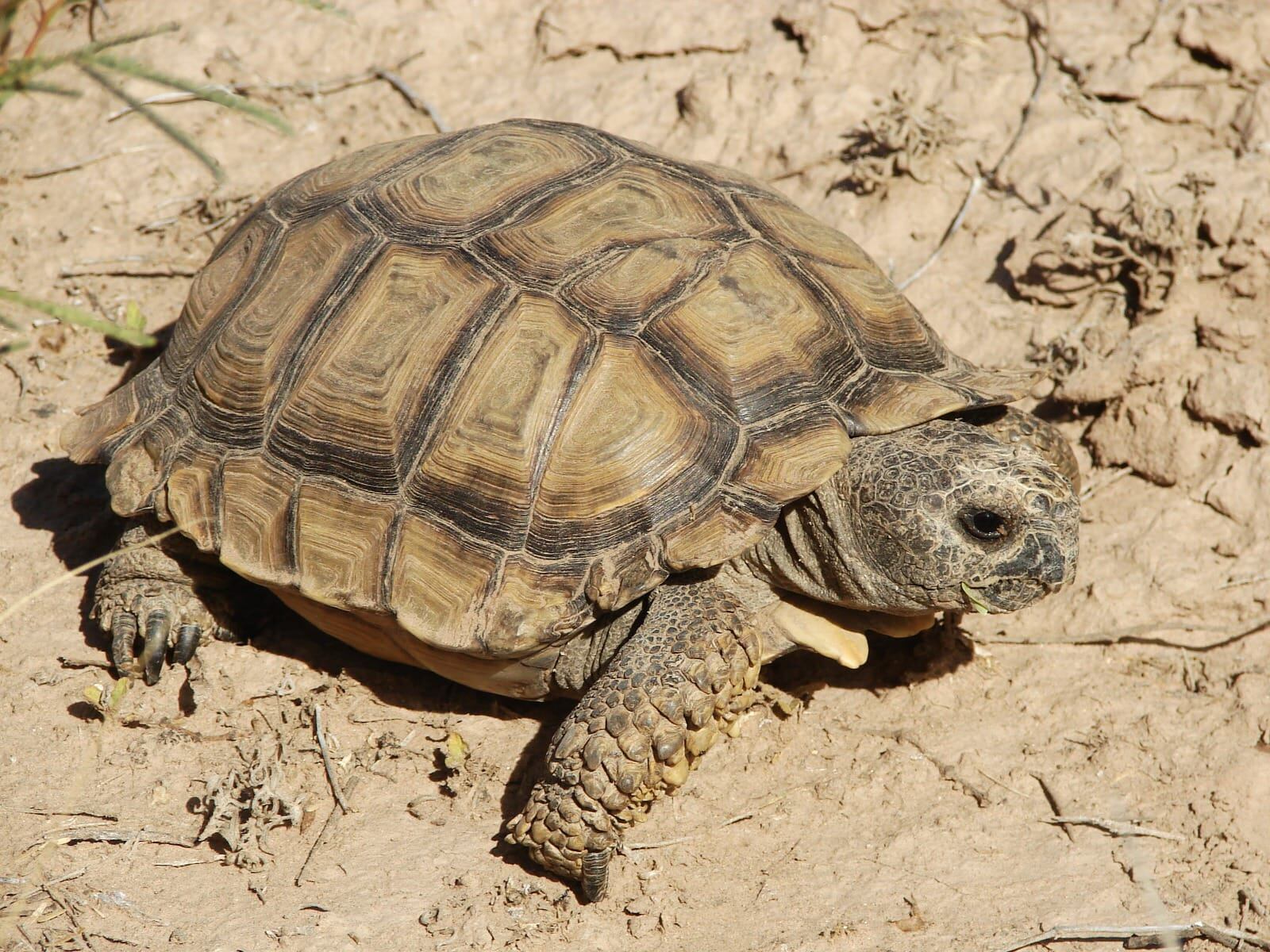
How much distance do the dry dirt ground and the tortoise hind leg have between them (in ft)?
0.44

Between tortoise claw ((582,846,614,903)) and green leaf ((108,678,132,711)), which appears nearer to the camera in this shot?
tortoise claw ((582,846,614,903))

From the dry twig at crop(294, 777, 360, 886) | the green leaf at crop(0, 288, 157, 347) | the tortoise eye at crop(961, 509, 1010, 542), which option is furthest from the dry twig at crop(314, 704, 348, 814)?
the tortoise eye at crop(961, 509, 1010, 542)

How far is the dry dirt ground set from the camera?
3408 mm

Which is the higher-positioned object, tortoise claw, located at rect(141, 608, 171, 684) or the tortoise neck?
the tortoise neck

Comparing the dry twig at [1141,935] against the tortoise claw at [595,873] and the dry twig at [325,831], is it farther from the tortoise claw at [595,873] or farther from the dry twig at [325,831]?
the dry twig at [325,831]

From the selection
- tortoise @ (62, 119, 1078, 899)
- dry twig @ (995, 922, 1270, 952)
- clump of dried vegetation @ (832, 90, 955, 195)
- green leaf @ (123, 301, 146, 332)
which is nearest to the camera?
dry twig @ (995, 922, 1270, 952)

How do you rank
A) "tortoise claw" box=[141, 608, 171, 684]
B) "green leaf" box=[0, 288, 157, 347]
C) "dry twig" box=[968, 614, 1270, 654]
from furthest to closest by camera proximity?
"dry twig" box=[968, 614, 1270, 654] → "tortoise claw" box=[141, 608, 171, 684] → "green leaf" box=[0, 288, 157, 347]

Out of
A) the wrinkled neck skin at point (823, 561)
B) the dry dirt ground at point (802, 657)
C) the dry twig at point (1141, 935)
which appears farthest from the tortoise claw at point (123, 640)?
the dry twig at point (1141, 935)

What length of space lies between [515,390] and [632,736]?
1147 millimetres

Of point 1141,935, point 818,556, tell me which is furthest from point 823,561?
point 1141,935

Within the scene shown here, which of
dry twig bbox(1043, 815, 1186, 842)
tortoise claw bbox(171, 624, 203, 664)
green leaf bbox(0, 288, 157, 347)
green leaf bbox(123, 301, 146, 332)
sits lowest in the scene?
tortoise claw bbox(171, 624, 203, 664)

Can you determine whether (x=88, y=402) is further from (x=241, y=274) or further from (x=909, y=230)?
(x=909, y=230)

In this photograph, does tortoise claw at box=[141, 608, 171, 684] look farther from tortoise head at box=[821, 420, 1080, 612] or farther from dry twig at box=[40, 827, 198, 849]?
tortoise head at box=[821, 420, 1080, 612]

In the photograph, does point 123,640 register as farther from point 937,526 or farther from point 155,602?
point 937,526
